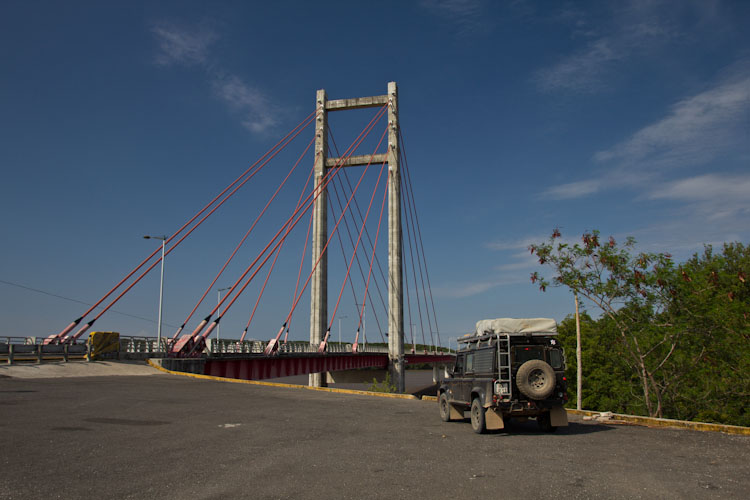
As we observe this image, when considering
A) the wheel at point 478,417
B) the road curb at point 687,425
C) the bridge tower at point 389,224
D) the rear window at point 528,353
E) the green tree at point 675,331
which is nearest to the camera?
the wheel at point 478,417

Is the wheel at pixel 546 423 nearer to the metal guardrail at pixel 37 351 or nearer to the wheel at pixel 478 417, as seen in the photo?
the wheel at pixel 478 417

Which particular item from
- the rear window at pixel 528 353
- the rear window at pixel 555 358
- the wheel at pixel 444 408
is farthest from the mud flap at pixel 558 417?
the wheel at pixel 444 408

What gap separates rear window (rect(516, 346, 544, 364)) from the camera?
12055 millimetres

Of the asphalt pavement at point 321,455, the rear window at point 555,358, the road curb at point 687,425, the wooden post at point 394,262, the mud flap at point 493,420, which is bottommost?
the road curb at point 687,425

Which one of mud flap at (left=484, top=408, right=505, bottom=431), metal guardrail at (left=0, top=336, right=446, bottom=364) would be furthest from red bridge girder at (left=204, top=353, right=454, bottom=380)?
mud flap at (left=484, top=408, right=505, bottom=431)

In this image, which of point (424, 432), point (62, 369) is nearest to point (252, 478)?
point (424, 432)

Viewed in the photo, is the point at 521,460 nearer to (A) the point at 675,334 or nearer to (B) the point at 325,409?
(B) the point at 325,409

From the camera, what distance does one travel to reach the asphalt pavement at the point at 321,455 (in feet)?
23.2

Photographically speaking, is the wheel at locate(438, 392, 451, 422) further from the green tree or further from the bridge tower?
the bridge tower

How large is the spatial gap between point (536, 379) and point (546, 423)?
1.39 metres

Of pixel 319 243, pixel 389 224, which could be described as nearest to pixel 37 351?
pixel 319 243

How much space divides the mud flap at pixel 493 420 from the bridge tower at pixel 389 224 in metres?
37.4

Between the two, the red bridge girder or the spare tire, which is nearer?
the spare tire

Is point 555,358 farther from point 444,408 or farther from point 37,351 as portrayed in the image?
point 37,351
